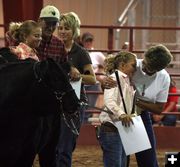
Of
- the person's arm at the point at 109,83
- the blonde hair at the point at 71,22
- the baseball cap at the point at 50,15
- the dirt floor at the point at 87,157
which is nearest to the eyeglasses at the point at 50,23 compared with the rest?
the baseball cap at the point at 50,15

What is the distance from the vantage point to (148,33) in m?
11.5

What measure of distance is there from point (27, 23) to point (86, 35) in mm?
4659

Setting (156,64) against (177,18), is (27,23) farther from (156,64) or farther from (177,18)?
(177,18)

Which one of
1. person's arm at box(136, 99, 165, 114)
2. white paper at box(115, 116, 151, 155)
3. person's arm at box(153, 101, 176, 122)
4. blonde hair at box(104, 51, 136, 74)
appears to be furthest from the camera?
person's arm at box(153, 101, 176, 122)

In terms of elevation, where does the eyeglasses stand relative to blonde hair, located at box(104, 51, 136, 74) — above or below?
above

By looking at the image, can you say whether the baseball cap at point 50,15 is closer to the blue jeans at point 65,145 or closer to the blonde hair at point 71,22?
the blonde hair at point 71,22

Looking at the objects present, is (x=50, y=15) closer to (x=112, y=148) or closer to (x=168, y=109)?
(x=112, y=148)

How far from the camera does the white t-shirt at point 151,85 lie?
15.4 ft

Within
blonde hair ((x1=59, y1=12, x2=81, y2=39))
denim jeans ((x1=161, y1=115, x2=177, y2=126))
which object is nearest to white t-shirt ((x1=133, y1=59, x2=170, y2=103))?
blonde hair ((x1=59, y1=12, x2=81, y2=39))

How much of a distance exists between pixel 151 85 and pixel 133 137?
2.07 ft

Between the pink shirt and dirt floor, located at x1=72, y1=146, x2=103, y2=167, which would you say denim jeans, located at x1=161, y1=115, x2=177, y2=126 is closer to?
dirt floor, located at x1=72, y1=146, x2=103, y2=167

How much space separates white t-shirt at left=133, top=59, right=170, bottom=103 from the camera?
4684mm

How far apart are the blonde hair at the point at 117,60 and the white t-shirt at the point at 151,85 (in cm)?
33

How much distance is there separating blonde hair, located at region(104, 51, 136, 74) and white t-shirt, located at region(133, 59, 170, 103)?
0.33 metres
